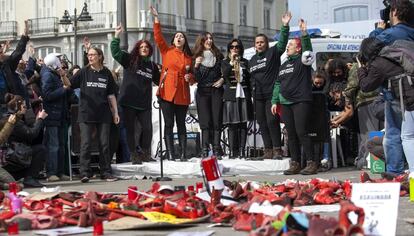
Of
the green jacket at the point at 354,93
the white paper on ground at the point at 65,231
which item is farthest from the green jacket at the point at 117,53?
the white paper on ground at the point at 65,231

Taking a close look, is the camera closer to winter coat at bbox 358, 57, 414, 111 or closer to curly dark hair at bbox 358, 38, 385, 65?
curly dark hair at bbox 358, 38, 385, 65

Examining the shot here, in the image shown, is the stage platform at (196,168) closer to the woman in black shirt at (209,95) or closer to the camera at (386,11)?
the woman in black shirt at (209,95)

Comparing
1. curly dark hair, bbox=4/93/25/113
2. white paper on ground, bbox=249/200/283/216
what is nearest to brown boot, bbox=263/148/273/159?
curly dark hair, bbox=4/93/25/113

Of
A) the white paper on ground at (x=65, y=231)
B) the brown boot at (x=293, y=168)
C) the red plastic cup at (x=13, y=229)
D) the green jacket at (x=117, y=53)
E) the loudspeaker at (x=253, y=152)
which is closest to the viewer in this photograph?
the white paper on ground at (x=65, y=231)

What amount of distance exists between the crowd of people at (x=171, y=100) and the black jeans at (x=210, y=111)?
15mm

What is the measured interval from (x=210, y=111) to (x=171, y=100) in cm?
67

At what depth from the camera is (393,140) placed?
10172 mm

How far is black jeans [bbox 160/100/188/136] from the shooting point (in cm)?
1348

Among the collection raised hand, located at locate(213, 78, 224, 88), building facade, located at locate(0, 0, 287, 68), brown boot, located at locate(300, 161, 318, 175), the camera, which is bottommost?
brown boot, located at locate(300, 161, 318, 175)

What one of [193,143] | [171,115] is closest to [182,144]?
[171,115]

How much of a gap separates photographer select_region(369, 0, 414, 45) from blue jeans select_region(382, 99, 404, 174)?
0.75m

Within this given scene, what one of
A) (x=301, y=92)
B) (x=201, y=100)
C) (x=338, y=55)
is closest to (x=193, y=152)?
(x=201, y=100)

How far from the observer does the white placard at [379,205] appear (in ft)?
19.3

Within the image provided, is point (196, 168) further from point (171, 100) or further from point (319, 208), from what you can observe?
point (319, 208)
